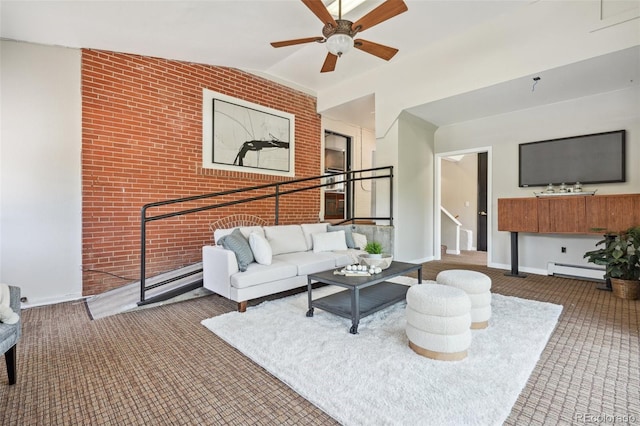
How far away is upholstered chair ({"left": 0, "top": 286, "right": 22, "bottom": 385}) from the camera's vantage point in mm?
1536

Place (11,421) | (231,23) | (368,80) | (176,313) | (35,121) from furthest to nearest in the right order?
(368,80) → (231,23) → (35,121) → (176,313) → (11,421)

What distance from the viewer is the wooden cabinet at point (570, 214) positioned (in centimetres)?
369

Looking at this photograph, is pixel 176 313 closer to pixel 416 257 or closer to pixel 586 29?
pixel 416 257

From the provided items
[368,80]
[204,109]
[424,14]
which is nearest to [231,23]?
[204,109]

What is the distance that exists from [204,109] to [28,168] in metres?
2.14

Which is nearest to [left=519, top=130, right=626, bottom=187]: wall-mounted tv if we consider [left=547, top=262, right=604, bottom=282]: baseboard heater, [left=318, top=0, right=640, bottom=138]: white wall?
[left=547, top=262, right=604, bottom=282]: baseboard heater

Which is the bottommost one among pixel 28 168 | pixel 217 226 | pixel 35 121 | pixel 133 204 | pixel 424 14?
pixel 217 226

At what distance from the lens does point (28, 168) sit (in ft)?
10.3

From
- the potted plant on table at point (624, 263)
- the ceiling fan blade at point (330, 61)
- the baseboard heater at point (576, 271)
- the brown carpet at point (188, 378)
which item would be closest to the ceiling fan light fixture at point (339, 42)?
the ceiling fan blade at point (330, 61)

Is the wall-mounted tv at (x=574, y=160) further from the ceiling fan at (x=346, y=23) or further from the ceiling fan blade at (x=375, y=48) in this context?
the ceiling fan at (x=346, y=23)

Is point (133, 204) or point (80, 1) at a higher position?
point (80, 1)

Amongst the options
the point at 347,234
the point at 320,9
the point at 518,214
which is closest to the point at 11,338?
the point at 320,9

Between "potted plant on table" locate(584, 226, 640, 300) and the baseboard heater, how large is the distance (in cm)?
70

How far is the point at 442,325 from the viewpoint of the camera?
193cm
